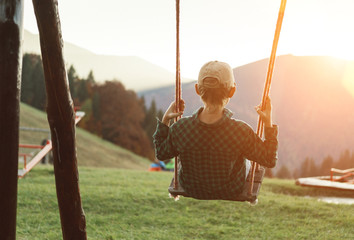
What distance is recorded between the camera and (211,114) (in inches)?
121

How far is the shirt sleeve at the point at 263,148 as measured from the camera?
308cm

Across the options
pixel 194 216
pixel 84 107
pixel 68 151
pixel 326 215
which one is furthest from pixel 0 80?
pixel 84 107

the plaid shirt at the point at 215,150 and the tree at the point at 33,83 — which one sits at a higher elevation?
the tree at the point at 33,83

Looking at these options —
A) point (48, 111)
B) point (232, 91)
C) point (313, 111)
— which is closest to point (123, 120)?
point (313, 111)

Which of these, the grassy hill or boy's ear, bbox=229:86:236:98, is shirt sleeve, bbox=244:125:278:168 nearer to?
boy's ear, bbox=229:86:236:98

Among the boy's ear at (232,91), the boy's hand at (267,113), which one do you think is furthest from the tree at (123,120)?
the boy's ear at (232,91)

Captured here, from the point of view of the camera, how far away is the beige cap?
2.92 m

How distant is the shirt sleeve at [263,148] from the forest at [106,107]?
45.2 meters

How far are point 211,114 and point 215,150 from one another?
0.91ft

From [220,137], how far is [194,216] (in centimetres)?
438

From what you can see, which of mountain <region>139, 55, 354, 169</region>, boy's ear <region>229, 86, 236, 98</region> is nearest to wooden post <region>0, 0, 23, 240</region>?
boy's ear <region>229, 86, 236, 98</region>

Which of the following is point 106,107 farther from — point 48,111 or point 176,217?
point 48,111

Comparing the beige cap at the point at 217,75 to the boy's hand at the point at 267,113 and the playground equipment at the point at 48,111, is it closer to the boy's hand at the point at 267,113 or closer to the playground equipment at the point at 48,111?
the boy's hand at the point at 267,113

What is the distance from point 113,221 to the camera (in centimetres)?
665
